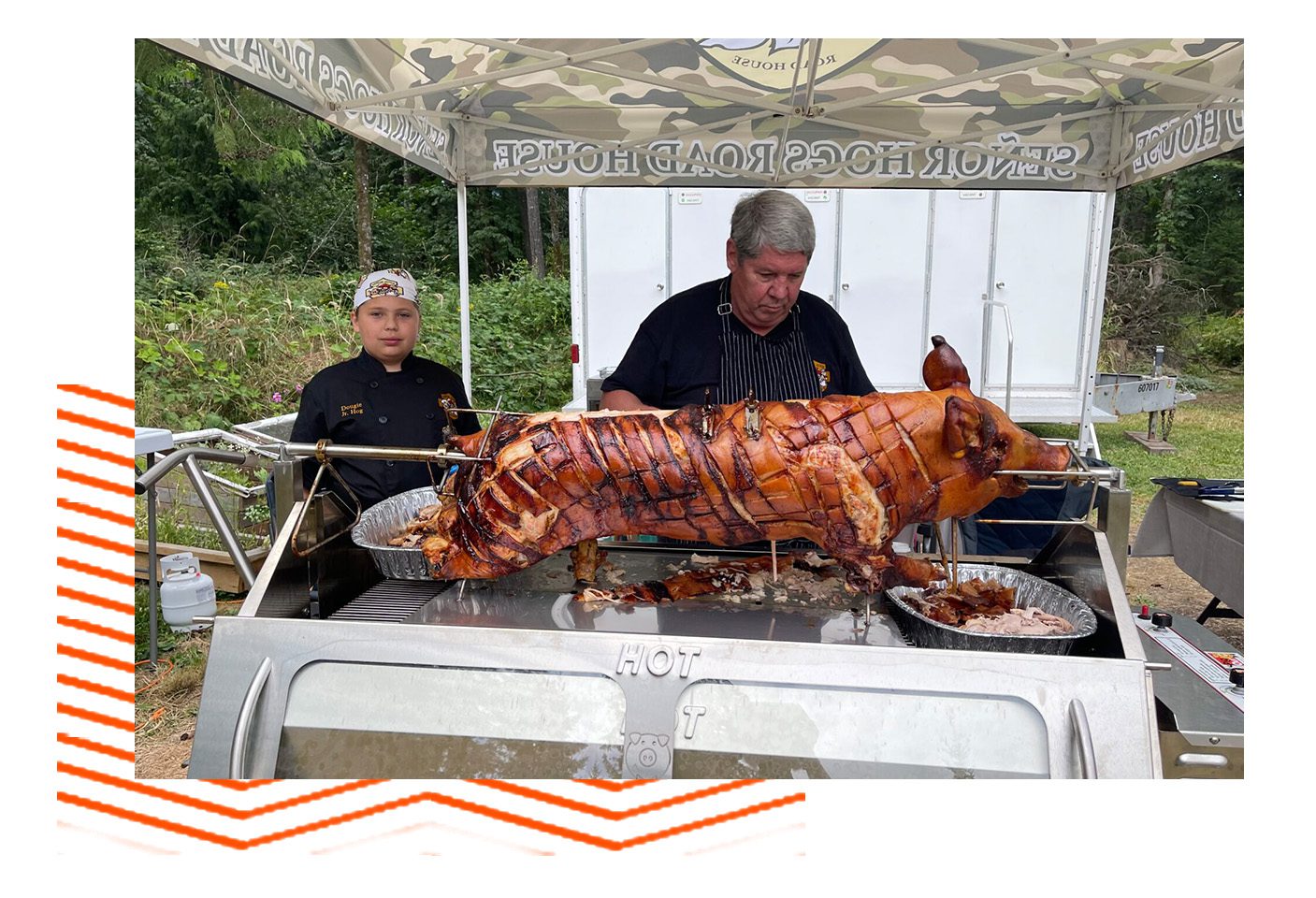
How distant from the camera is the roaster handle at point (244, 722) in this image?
6.26 feet

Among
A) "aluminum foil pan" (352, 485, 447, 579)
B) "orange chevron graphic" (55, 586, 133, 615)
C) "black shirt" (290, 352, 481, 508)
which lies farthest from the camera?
"black shirt" (290, 352, 481, 508)

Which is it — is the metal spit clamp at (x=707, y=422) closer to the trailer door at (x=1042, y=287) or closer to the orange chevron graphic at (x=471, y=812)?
the orange chevron graphic at (x=471, y=812)

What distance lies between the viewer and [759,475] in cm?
227

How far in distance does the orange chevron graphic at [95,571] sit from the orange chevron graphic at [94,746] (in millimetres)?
339

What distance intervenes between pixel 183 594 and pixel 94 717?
320 centimetres

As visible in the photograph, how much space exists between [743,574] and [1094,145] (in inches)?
138

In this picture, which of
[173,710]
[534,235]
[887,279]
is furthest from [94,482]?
[534,235]

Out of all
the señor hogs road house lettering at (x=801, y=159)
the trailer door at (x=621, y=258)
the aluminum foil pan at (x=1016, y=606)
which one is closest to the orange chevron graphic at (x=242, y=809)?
the aluminum foil pan at (x=1016, y=606)

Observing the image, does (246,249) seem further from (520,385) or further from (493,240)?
(520,385)

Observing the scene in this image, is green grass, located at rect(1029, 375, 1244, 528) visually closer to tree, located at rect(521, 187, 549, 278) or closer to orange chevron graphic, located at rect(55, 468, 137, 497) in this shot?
orange chevron graphic, located at rect(55, 468, 137, 497)

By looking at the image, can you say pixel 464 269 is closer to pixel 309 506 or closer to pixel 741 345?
pixel 741 345

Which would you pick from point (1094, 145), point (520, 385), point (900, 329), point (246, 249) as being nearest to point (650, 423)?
point (1094, 145)

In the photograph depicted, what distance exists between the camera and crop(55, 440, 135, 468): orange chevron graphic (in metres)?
2.10

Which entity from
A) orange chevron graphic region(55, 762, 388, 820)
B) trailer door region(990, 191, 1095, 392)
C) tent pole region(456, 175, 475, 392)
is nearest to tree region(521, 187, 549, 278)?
trailer door region(990, 191, 1095, 392)
